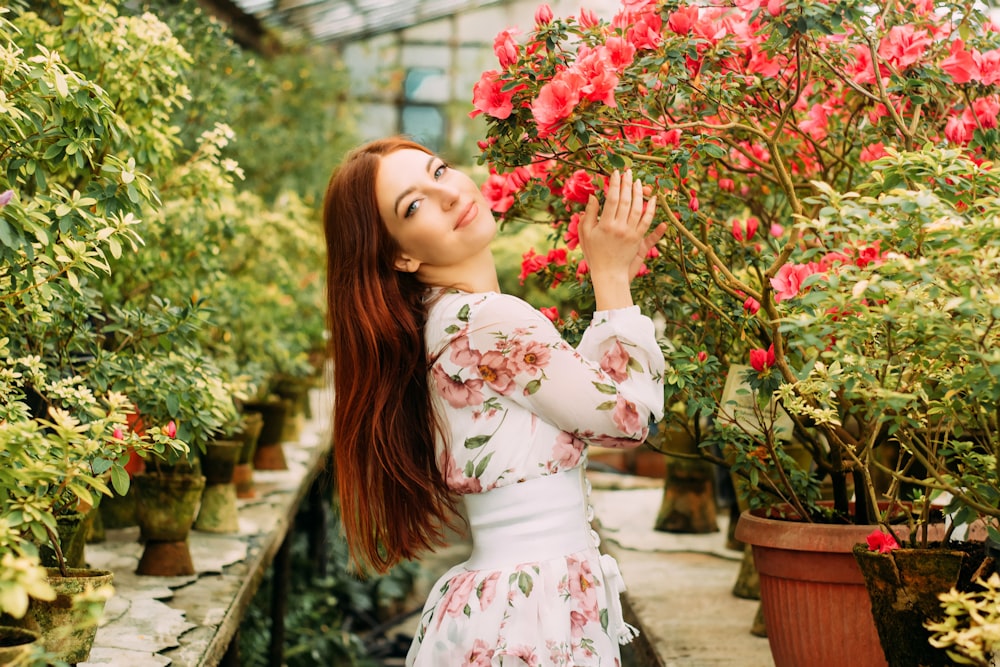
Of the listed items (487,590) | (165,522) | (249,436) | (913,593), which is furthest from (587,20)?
(249,436)

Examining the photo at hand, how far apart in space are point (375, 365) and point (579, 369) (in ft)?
1.23

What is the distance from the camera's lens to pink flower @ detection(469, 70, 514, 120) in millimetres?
1792

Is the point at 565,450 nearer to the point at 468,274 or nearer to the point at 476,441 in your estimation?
the point at 476,441

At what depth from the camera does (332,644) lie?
4.91m

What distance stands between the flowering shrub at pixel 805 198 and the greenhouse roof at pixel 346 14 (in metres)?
6.60

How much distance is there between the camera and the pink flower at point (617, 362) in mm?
1640

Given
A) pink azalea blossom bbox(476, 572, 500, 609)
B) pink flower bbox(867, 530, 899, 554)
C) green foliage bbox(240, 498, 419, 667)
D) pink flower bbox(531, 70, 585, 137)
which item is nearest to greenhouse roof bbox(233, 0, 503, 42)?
green foliage bbox(240, 498, 419, 667)

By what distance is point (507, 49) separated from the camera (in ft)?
5.92

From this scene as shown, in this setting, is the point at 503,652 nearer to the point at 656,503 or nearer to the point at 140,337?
the point at 140,337

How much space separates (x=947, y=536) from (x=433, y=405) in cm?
89

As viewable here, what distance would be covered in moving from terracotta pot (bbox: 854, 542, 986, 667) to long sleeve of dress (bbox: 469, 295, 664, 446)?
1.50 feet

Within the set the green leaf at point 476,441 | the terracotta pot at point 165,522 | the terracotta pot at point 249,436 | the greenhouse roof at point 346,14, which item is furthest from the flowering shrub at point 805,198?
the greenhouse roof at point 346,14

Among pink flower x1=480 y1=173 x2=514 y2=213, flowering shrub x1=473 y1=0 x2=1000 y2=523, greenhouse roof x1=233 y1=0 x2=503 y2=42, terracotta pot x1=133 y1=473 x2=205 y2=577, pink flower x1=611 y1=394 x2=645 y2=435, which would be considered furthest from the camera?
greenhouse roof x1=233 y1=0 x2=503 y2=42

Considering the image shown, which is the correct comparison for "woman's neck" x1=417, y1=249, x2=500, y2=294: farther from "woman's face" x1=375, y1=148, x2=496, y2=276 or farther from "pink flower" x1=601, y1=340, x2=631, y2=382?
"pink flower" x1=601, y1=340, x2=631, y2=382
